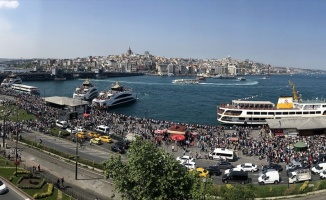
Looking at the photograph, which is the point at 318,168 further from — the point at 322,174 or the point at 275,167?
the point at 275,167

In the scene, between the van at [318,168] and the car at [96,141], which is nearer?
the van at [318,168]

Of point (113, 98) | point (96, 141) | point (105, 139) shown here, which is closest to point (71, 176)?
point (96, 141)

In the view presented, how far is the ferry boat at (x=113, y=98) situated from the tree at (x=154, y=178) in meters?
46.4

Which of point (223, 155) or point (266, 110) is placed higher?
point (266, 110)

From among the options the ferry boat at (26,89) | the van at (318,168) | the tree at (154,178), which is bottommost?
the ferry boat at (26,89)

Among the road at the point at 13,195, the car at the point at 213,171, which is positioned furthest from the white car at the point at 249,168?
the road at the point at 13,195

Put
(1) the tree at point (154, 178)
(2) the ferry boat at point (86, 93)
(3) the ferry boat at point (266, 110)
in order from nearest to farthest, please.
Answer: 1. (1) the tree at point (154, 178)
2. (3) the ferry boat at point (266, 110)
3. (2) the ferry boat at point (86, 93)

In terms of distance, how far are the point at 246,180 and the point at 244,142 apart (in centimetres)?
1008

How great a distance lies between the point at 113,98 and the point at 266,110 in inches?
1093

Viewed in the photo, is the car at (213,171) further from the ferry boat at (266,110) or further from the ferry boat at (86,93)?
the ferry boat at (86,93)

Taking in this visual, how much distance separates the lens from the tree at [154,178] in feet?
39.8

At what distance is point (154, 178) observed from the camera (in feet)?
40.2

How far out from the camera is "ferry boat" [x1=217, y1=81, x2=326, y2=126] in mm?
A: 43594

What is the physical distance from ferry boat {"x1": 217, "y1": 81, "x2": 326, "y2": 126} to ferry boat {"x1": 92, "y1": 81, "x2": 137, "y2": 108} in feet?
68.3
